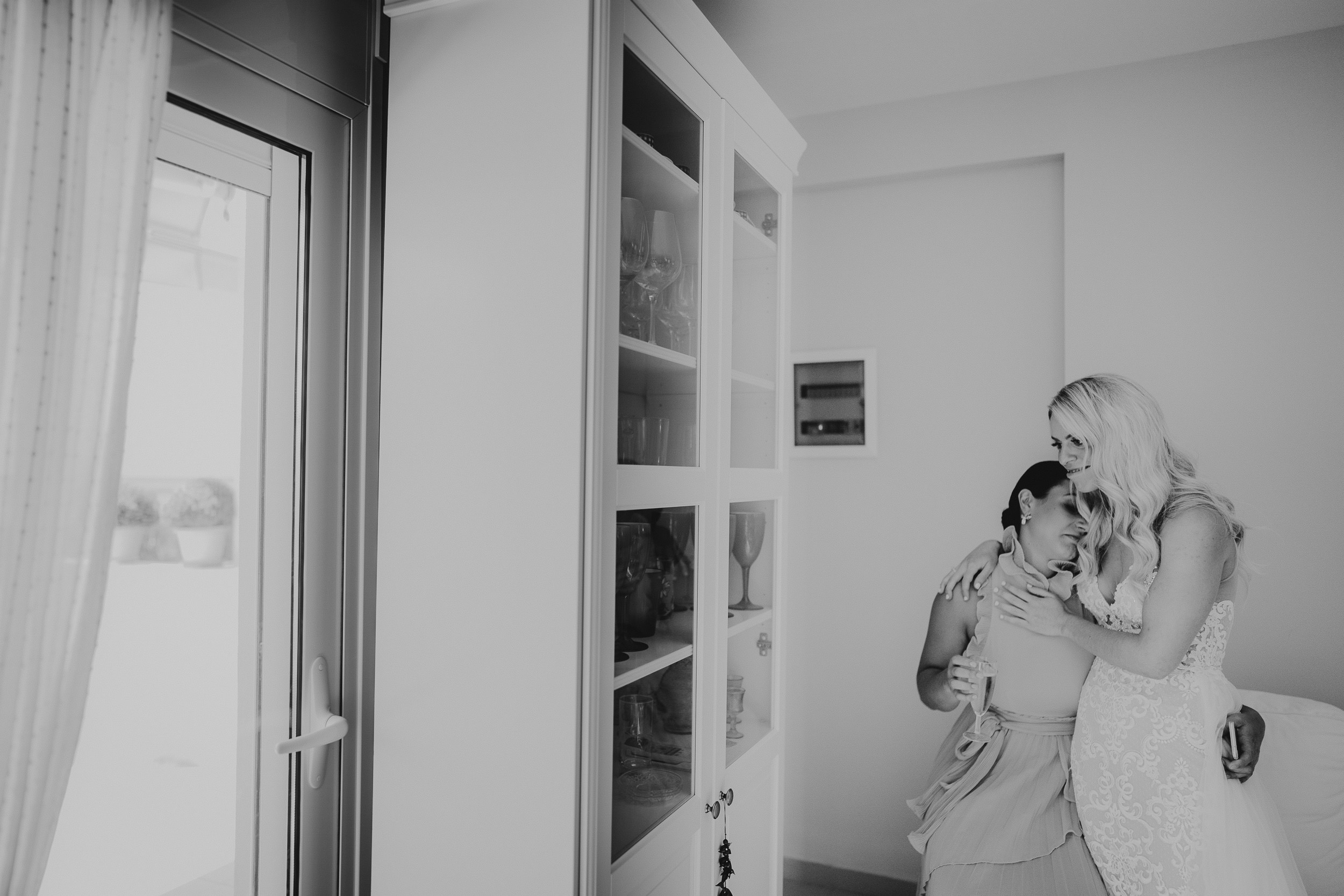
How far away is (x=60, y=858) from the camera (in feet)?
3.42

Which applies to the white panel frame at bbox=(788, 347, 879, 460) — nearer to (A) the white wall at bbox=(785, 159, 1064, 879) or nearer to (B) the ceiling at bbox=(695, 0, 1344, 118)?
(A) the white wall at bbox=(785, 159, 1064, 879)

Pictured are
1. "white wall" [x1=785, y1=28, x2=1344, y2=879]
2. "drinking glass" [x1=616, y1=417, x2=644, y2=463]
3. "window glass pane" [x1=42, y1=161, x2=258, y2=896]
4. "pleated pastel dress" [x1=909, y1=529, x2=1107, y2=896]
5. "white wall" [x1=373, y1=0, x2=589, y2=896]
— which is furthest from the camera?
"white wall" [x1=785, y1=28, x2=1344, y2=879]

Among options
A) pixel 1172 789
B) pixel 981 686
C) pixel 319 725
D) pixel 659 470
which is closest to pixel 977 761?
pixel 981 686

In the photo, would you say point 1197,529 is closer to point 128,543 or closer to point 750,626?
point 750,626

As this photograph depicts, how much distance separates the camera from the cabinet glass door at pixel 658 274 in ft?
4.69

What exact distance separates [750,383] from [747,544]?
0.37 metres

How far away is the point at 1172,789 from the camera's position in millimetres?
1763

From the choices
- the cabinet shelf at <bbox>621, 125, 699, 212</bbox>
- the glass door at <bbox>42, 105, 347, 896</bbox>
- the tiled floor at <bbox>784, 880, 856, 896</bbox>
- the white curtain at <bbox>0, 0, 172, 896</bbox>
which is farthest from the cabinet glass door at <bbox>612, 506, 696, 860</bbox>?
the tiled floor at <bbox>784, 880, 856, 896</bbox>

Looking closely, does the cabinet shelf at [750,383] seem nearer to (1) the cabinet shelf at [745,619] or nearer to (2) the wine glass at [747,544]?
(2) the wine glass at [747,544]

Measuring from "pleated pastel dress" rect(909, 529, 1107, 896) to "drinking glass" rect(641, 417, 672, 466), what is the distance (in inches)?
41.1

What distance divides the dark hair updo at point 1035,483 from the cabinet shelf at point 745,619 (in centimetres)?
76

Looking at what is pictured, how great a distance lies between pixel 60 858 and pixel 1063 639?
1.96m

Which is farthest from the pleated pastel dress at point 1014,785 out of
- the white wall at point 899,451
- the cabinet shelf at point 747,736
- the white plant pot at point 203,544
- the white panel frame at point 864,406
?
the white plant pot at point 203,544

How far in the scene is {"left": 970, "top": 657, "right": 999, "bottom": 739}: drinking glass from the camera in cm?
183
